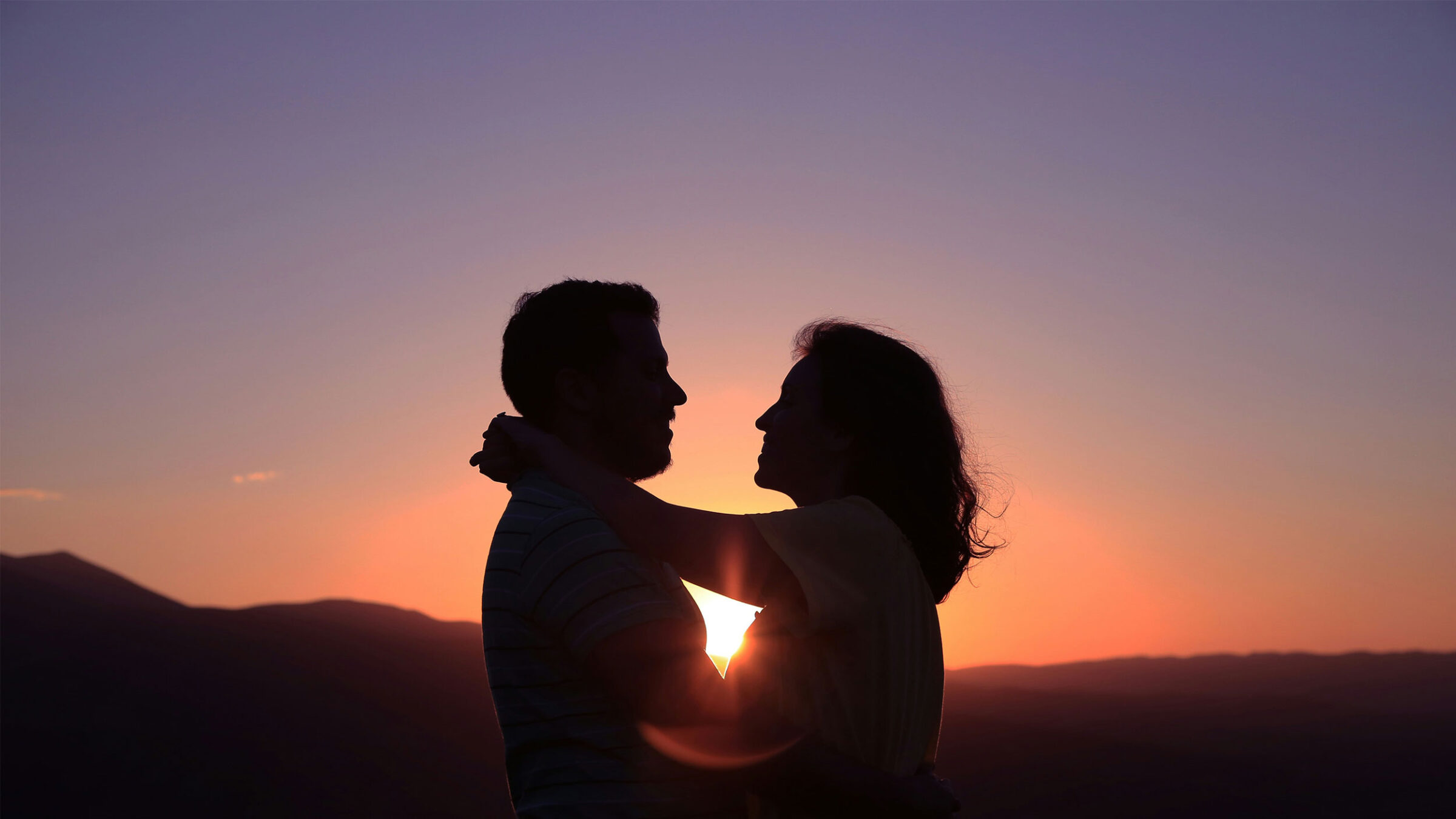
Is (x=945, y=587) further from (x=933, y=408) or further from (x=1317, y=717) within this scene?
(x=1317, y=717)

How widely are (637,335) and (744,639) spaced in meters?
1.21

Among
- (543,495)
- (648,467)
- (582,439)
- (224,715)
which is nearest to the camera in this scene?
(543,495)

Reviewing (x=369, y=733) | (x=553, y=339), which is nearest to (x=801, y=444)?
(x=553, y=339)

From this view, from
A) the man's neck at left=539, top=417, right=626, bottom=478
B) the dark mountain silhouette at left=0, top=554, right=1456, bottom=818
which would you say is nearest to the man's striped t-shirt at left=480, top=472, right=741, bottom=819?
the man's neck at left=539, top=417, right=626, bottom=478

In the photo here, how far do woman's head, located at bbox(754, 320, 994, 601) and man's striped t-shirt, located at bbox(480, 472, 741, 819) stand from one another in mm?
742

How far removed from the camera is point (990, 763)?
109 feet

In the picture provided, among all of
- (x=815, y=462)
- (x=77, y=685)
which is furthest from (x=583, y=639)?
(x=77, y=685)

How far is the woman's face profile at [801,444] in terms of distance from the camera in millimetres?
3357

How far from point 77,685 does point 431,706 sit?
35.4 feet

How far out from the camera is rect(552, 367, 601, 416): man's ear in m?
3.51

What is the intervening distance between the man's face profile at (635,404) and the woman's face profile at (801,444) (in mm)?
412

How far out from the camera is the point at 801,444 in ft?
11.1

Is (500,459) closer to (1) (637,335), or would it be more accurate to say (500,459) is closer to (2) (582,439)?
(2) (582,439)

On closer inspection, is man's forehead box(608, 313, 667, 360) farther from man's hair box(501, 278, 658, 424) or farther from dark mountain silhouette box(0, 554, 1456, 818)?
dark mountain silhouette box(0, 554, 1456, 818)
